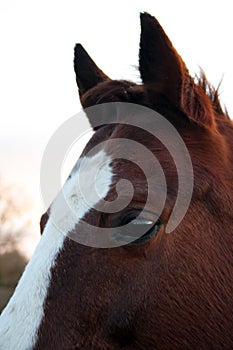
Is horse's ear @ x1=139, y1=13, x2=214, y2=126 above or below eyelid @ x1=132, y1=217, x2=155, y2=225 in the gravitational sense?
above

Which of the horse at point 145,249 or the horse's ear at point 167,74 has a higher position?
the horse's ear at point 167,74

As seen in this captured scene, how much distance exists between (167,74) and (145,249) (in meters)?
1.08

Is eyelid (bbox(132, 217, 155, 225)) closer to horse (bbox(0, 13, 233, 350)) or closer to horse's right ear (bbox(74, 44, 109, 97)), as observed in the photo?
horse (bbox(0, 13, 233, 350))

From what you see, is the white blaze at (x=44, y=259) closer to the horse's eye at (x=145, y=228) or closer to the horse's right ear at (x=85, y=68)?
→ the horse's eye at (x=145, y=228)

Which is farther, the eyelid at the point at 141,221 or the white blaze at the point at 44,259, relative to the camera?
the eyelid at the point at 141,221

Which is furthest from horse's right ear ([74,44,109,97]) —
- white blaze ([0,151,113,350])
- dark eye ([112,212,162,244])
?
dark eye ([112,212,162,244])

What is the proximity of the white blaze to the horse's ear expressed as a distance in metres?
0.57

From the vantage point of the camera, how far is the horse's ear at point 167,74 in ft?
10.9

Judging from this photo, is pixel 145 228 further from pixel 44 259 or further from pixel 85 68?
pixel 85 68

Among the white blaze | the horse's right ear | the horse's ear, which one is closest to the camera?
the white blaze

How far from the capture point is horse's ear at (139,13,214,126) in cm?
333

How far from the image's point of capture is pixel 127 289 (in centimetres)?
297

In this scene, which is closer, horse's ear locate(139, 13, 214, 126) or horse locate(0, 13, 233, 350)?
horse locate(0, 13, 233, 350)

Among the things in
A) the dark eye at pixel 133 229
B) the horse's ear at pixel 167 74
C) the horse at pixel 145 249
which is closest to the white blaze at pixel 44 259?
the horse at pixel 145 249
